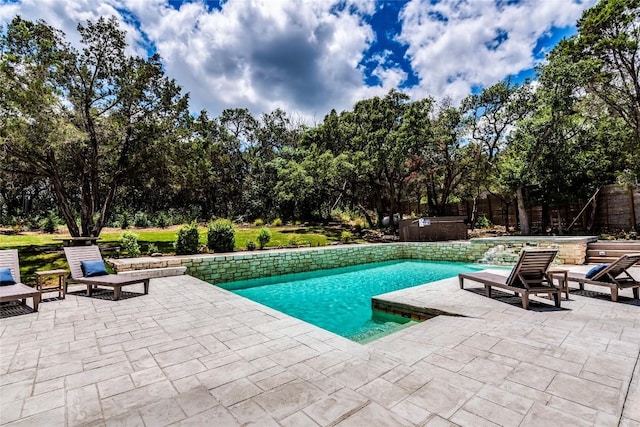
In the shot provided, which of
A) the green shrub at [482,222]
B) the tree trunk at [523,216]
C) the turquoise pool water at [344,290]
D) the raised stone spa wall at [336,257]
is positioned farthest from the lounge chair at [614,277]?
the green shrub at [482,222]

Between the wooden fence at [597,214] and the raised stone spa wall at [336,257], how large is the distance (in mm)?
5898

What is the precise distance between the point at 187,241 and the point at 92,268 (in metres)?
4.51

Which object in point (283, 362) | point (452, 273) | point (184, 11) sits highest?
point (184, 11)

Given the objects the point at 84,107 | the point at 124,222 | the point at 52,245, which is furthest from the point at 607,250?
the point at 124,222

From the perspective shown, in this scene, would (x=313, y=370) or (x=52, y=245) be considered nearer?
(x=313, y=370)

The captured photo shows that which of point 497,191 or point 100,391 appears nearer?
point 100,391

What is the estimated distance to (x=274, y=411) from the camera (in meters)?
2.20

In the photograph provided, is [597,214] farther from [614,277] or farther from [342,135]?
[342,135]

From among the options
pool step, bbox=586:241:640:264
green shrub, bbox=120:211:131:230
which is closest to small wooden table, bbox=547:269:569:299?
pool step, bbox=586:241:640:264

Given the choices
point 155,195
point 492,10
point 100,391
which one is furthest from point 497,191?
point 155,195

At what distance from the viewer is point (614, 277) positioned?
5582 millimetres

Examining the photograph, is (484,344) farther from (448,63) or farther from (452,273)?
(448,63)

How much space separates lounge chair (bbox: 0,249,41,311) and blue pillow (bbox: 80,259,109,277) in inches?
37.8

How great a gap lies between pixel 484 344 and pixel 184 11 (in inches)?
482
